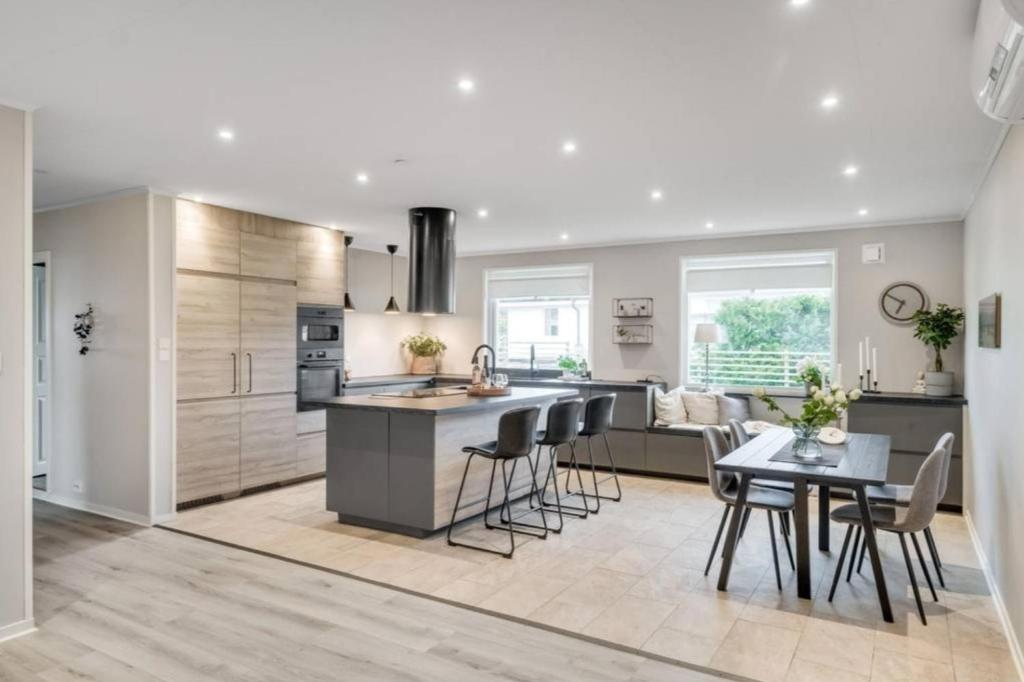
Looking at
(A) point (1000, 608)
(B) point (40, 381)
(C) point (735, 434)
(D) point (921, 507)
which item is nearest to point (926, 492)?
(D) point (921, 507)

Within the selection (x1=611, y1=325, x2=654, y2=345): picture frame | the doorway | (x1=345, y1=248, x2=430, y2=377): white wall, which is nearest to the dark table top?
(x1=611, y1=325, x2=654, y2=345): picture frame

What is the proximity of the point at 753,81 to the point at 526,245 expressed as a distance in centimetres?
504

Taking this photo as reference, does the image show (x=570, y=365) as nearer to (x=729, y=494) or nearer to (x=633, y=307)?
(x=633, y=307)

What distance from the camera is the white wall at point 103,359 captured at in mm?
4957

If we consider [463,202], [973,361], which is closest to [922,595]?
[973,361]

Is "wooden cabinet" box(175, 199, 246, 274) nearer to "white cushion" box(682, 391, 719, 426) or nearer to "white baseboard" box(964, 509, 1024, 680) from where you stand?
"white cushion" box(682, 391, 719, 426)

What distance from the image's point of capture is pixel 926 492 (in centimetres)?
324

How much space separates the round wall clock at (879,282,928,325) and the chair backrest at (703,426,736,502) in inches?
122

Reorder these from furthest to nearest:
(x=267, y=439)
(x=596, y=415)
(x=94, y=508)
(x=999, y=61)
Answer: (x=267, y=439) → (x=596, y=415) → (x=94, y=508) → (x=999, y=61)

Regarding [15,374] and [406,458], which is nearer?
[15,374]

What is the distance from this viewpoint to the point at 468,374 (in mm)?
8484

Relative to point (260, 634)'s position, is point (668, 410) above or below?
above

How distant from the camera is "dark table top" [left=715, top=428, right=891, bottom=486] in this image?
328 cm

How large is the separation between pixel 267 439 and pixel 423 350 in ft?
9.38
